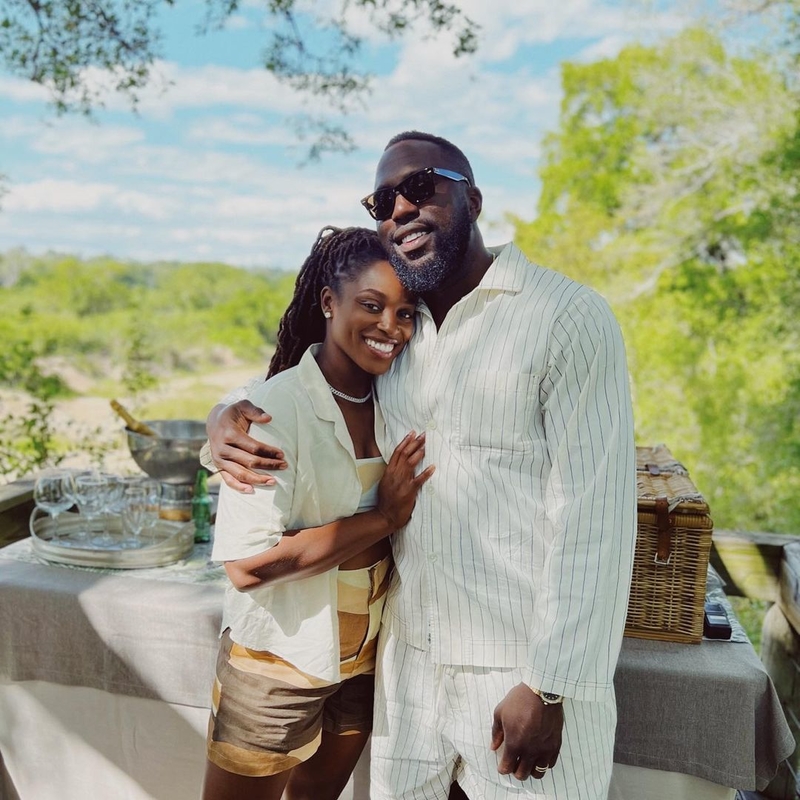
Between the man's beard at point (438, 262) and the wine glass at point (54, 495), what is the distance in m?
1.30

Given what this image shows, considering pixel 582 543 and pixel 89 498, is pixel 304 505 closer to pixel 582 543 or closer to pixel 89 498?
pixel 582 543

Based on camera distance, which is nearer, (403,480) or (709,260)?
(403,480)

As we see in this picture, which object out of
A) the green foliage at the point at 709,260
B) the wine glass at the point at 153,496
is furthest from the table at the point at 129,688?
the green foliage at the point at 709,260

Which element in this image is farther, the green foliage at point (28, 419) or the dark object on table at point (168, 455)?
the green foliage at point (28, 419)

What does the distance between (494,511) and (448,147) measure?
0.65 meters

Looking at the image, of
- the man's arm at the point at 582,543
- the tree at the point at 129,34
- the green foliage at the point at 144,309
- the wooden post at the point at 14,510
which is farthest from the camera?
the green foliage at the point at 144,309

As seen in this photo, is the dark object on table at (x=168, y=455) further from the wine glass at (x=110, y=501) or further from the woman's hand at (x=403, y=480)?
the woman's hand at (x=403, y=480)

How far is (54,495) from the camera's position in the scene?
233 centimetres

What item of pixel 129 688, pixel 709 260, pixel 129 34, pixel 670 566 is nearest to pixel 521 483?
pixel 670 566

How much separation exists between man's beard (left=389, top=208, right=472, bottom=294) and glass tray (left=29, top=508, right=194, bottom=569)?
1139mm

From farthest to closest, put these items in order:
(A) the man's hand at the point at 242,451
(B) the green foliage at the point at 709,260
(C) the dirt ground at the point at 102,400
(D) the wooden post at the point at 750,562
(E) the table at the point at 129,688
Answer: (C) the dirt ground at the point at 102,400
(B) the green foliage at the point at 709,260
(D) the wooden post at the point at 750,562
(E) the table at the point at 129,688
(A) the man's hand at the point at 242,451

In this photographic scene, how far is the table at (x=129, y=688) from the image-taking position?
5.73 feet

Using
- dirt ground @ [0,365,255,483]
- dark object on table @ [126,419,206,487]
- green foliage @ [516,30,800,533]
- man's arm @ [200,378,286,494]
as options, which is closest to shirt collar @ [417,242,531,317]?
man's arm @ [200,378,286,494]

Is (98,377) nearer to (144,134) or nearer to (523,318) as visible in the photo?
(523,318)
